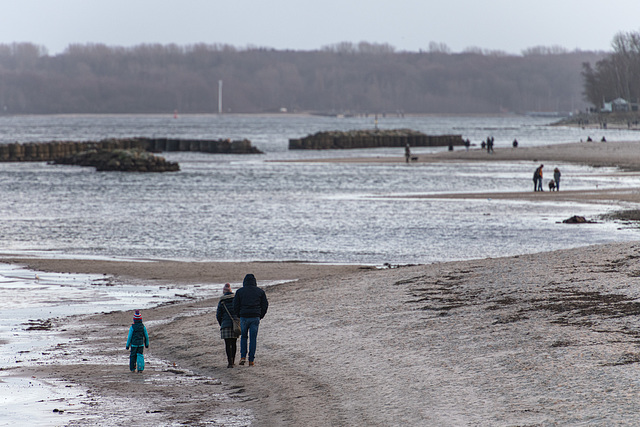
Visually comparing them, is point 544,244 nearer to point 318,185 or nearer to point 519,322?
point 519,322

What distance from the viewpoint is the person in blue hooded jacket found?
1224cm

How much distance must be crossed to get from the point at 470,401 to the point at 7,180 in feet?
189

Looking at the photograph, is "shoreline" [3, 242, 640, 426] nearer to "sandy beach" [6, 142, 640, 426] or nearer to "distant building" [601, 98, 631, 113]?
"sandy beach" [6, 142, 640, 426]

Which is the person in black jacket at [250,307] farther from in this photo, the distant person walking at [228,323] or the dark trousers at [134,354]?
the dark trousers at [134,354]

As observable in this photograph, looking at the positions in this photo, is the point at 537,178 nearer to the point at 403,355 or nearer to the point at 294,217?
the point at 294,217

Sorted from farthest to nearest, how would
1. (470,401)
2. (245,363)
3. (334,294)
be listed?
(334,294) → (245,363) → (470,401)

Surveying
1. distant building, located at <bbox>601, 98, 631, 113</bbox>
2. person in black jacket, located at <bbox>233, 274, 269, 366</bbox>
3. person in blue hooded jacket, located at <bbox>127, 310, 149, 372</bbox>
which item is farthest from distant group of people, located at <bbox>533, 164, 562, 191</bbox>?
distant building, located at <bbox>601, 98, 631, 113</bbox>

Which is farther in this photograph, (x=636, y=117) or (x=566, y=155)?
(x=636, y=117)

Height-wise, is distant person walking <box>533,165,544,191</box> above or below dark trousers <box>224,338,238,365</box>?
above

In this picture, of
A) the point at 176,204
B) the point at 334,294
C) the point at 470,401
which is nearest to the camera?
the point at 470,401

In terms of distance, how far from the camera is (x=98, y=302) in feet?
59.2

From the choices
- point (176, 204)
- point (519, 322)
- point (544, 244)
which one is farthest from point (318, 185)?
point (519, 322)

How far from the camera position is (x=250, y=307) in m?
12.2

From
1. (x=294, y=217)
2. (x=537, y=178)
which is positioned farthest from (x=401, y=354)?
(x=537, y=178)
